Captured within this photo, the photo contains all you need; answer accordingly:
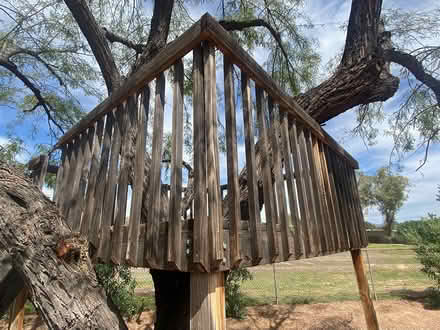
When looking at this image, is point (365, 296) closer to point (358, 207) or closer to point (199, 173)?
point (358, 207)

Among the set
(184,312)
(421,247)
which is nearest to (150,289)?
(184,312)

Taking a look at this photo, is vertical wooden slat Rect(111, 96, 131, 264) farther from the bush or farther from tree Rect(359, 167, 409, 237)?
tree Rect(359, 167, 409, 237)

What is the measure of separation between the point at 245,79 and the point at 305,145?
34.0 inches

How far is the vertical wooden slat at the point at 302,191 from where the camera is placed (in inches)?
72.0

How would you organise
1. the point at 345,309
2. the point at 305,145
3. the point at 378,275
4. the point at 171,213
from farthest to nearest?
the point at 378,275 < the point at 345,309 < the point at 305,145 < the point at 171,213

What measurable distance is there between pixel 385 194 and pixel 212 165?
40995 mm

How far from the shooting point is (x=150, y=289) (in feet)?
28.2

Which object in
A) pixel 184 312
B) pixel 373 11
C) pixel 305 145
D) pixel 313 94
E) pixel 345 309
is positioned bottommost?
pixel 345 309

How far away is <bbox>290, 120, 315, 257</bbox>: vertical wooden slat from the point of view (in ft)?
6.00

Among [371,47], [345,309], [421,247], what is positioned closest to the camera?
[371,47]

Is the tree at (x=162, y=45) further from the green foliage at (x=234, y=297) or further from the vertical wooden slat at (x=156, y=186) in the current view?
the green foliage at (x=234, y=297)

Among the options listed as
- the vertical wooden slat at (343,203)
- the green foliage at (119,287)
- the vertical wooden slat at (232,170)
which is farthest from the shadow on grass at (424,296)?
the vertical wooden slat at (232,170)

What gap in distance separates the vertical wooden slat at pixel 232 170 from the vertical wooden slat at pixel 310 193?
31.2 inches

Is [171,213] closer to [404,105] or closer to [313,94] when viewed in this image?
[313,94]
